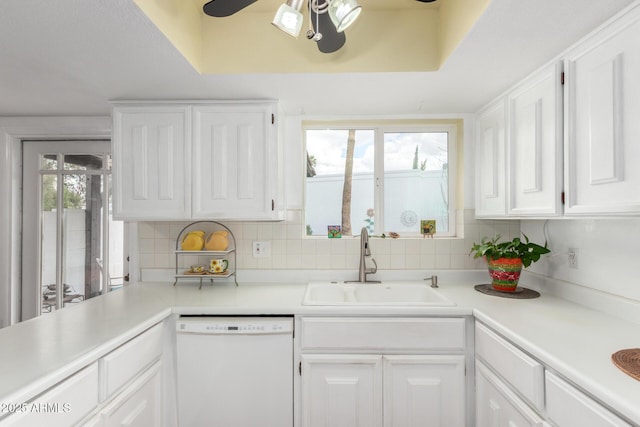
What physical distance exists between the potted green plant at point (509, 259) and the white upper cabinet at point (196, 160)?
4.23 ft

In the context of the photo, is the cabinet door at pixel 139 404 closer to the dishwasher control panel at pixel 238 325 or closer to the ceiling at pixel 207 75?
the dishwasher control panel at pixel 238 325

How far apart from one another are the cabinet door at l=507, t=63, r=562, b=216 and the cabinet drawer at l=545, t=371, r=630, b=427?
70 cm

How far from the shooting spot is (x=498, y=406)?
4.54ft

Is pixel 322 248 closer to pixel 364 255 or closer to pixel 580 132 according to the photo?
pixel 364 255

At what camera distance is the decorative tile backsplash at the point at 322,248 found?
226cm

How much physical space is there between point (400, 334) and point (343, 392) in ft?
1.33

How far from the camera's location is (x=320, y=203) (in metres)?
2.40

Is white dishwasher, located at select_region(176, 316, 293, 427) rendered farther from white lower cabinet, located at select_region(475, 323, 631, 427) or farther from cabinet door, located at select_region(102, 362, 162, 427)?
white lower cabinet, located at select_region(475, 323, 631, 427)

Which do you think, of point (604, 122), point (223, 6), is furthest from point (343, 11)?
point (604, 122)

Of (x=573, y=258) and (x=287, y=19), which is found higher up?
(x=287, y=19)

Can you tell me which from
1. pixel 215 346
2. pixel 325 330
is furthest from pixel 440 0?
pixel 215 346

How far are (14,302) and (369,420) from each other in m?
2.51

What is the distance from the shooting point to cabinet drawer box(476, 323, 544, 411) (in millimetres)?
1113

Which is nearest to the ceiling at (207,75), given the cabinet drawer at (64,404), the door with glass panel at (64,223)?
the door with glass panel at (64,223)
